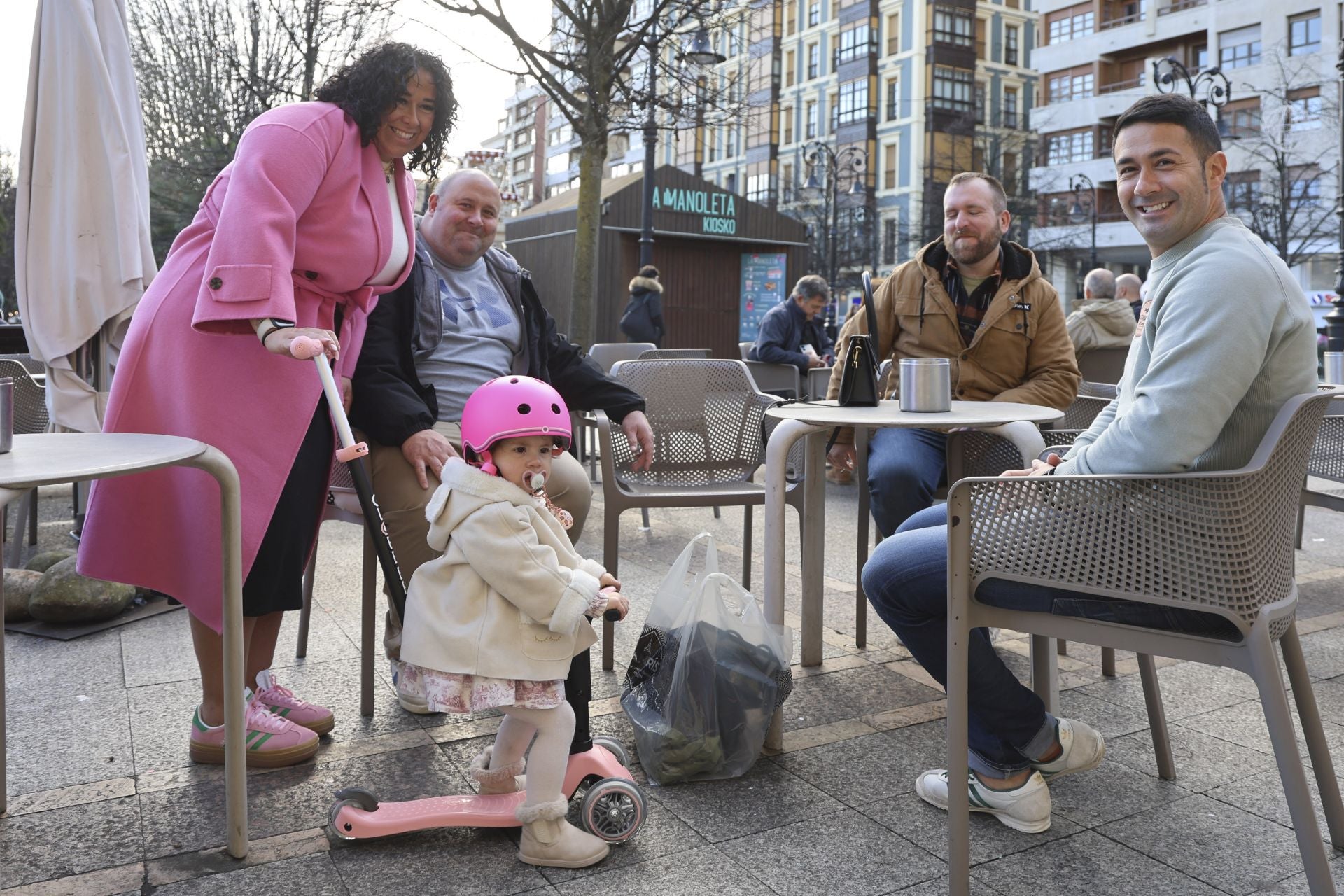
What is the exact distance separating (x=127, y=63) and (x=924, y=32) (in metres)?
56.4

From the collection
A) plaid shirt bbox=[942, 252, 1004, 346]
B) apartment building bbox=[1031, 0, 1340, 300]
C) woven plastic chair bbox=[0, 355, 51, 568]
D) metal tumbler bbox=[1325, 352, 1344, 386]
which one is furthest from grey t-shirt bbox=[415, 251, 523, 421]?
apartment building bbox=[1031, 0, 1340, 300]

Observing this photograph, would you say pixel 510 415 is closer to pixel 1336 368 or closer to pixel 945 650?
pixel 945 650

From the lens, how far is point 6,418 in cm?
228

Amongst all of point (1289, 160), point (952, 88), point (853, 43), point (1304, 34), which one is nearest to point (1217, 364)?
point (1289, 160)

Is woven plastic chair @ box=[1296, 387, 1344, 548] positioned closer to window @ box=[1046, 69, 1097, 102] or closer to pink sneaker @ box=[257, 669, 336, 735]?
pink sneaker @ box=[257, 669, 336, 735]

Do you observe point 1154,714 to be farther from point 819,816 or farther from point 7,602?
point 7,602

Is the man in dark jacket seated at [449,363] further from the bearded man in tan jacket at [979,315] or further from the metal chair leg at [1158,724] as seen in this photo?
the metal chair leg at [1158,724]

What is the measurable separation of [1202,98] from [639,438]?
1390 inches

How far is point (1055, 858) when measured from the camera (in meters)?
2.49

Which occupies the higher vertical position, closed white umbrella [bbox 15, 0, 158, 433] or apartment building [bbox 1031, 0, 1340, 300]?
apartment building [bbox 1031, 0, 1340, 300]

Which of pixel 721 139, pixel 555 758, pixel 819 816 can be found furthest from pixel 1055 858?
pixel 721 139

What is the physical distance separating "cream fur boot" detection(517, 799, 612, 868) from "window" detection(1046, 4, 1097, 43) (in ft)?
190

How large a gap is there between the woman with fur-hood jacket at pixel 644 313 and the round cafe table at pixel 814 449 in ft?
33.4

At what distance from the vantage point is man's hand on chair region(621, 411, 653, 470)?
367cm
